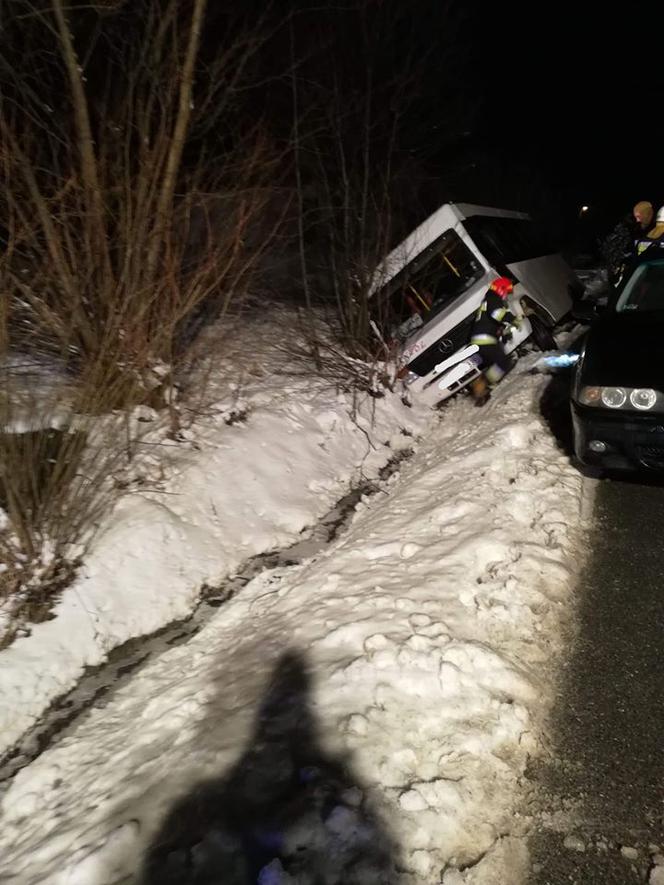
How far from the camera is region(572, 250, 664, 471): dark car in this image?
427cm

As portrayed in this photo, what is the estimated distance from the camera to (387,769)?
2.85 metres

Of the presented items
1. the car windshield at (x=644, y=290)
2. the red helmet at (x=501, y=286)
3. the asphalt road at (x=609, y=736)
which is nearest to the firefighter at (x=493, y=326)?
the red helmet at (x=501, y=286)

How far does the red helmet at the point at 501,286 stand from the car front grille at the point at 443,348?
386mm

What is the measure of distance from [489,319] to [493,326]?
0.09m

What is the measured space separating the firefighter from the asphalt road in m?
3.22

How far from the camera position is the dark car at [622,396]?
427cm

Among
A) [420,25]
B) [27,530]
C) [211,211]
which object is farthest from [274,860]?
[420,25]

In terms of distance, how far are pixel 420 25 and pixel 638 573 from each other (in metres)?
13.2

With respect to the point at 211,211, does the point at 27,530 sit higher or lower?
lower

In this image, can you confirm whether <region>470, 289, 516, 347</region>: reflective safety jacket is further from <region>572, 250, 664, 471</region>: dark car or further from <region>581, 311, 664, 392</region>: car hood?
<region>572, 250, 664, 471</region>: dark car

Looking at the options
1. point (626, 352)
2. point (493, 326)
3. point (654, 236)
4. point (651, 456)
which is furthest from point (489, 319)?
point (651, 456)

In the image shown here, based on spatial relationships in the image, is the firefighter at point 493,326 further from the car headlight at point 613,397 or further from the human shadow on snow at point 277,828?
the human shadow on snow at point 277,828

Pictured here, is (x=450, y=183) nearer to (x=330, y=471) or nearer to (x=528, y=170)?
(x=528, y=170)

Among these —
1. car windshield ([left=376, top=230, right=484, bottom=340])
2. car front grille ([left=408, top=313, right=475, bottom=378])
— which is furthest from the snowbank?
car windshield ([left=376, top=230, right=484, bottom=340])
